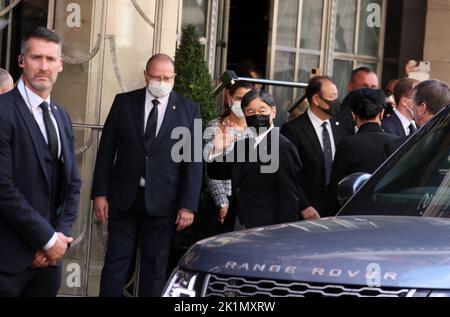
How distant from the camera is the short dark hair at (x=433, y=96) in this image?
947cm

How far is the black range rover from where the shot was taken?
4.75m

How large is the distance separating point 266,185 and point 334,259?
14.8 feet

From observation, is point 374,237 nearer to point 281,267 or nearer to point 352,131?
point 281,267

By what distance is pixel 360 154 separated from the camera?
31.5ft

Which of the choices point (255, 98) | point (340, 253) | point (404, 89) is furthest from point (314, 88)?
point (340, 253)

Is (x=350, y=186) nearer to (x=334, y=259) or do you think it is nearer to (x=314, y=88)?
(x=334, y=259)

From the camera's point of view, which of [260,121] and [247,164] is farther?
[260,121]

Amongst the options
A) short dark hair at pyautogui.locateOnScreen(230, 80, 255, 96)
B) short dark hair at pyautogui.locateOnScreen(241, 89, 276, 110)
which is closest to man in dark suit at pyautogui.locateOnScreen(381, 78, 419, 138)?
short dark hair at pyautogui.locateOnScreen(230, 80, 255, 96)

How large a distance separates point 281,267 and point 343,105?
21.8ft

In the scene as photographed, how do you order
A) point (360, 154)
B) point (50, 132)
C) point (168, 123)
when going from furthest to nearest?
1. point (168, 123)
2. point (360, 154)
3. point (50, 132)

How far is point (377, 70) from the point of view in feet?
56.4

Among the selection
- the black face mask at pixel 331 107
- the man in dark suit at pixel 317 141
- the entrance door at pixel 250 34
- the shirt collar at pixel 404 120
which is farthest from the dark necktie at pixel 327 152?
the entrance door at pixel 250 34
